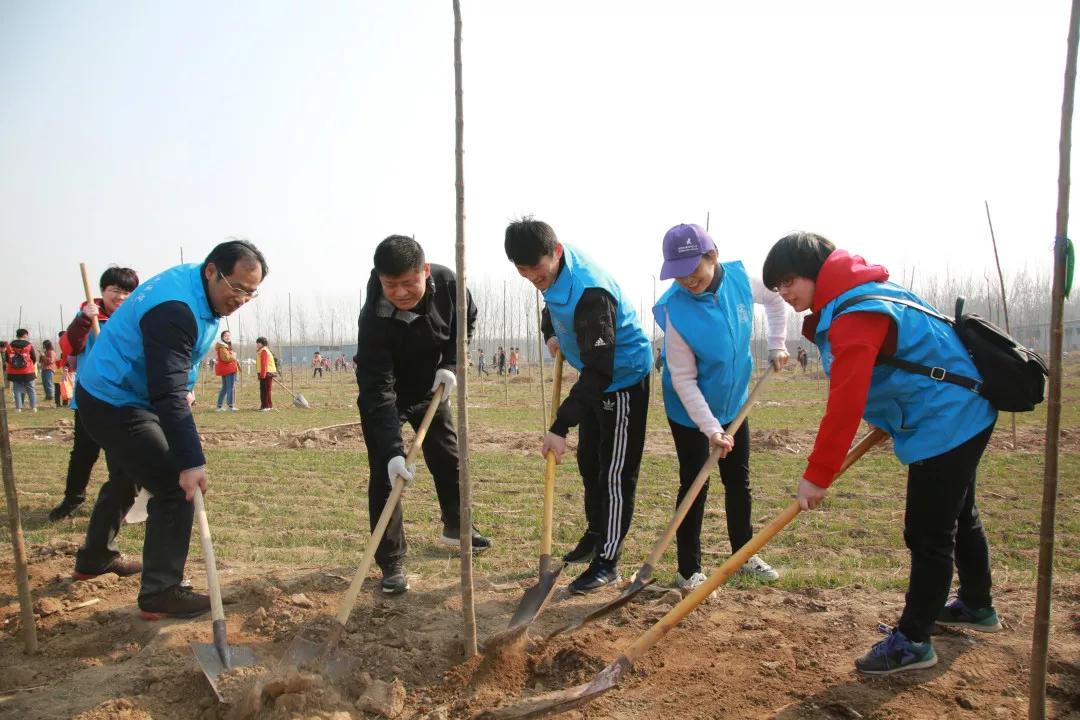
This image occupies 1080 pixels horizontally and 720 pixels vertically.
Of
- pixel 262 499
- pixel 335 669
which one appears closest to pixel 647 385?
pixel 335 669

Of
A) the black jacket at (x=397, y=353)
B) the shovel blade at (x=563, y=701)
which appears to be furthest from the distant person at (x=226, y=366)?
the shovel blade at (x=563, y=701)

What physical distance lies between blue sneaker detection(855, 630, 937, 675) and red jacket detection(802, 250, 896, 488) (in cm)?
76

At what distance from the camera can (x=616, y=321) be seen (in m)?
3.88

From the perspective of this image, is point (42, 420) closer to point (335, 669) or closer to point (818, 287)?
point (335, 669)

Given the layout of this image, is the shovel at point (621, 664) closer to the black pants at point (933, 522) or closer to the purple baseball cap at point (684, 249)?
the black pants at point (933, 522)

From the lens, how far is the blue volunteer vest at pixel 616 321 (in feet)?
12.3

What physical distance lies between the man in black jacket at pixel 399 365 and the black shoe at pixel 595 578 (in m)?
0.96

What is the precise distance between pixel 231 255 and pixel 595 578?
253 centimetres

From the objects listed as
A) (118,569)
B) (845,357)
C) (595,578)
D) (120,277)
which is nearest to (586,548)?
(595,578)

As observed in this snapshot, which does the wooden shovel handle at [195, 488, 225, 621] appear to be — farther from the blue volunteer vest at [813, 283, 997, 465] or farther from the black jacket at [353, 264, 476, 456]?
the blue volunteer vest at [813, 283, 997, 465]

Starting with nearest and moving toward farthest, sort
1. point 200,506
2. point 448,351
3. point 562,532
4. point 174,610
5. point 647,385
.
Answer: point 200,506, point 174,610, point 647,385, point 448,351, point 562,532

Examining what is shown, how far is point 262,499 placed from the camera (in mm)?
6793

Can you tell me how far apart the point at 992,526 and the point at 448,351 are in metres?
4.31

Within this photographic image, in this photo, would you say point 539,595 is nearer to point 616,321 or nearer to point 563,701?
point 563,701
